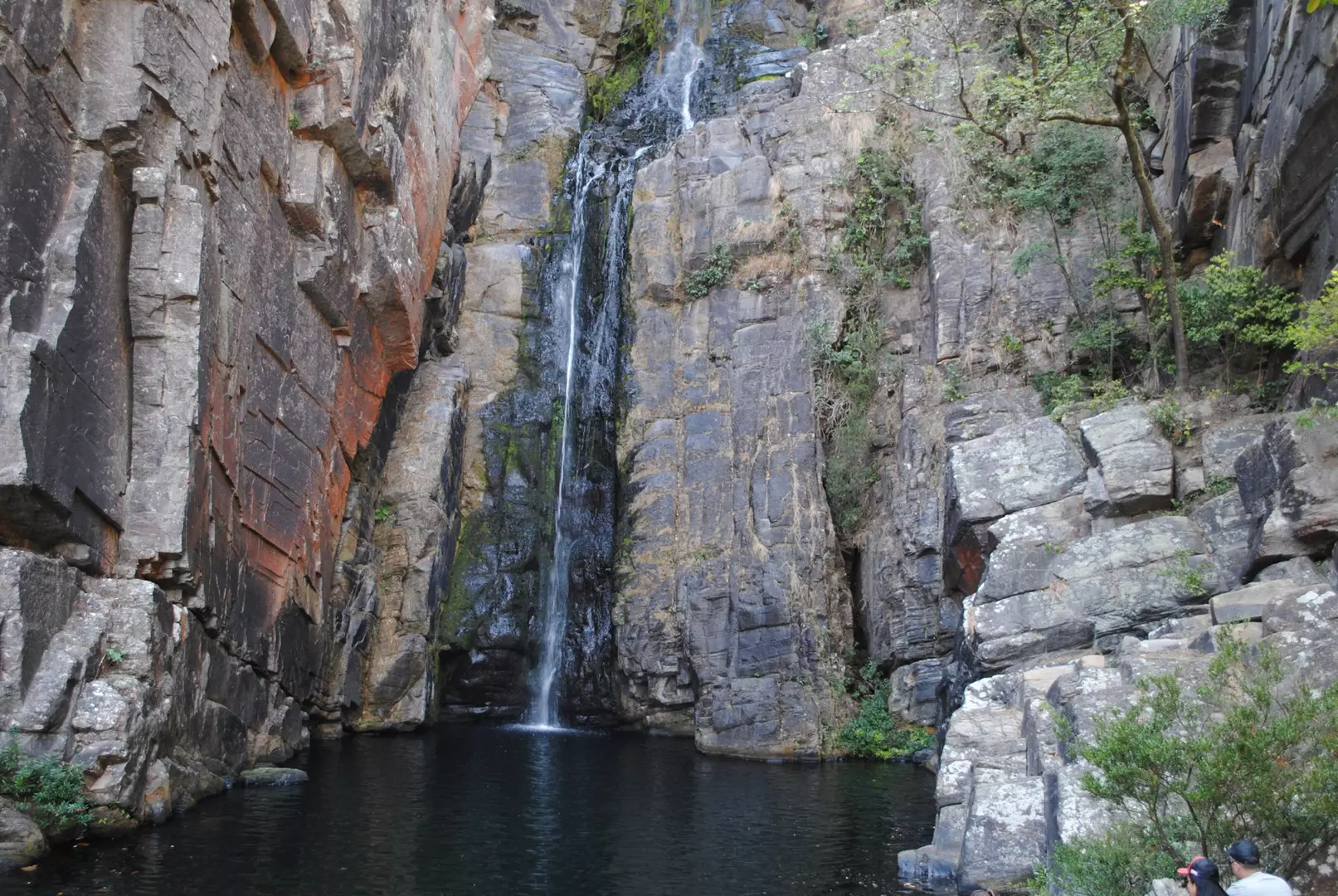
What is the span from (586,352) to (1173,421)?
56.7 feet

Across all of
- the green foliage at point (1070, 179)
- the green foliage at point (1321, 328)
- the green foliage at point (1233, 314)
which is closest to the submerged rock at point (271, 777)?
the green foliage at point (1321, 328)

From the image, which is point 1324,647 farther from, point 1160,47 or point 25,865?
point 1160,47

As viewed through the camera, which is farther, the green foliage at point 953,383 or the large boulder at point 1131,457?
the green foliage at point 953,383

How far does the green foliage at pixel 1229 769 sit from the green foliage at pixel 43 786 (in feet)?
37.4

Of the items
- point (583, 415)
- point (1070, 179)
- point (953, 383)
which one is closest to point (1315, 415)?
point (953, 383)

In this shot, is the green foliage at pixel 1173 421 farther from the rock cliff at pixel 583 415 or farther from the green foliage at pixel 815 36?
the green foliage at pixel 815 36

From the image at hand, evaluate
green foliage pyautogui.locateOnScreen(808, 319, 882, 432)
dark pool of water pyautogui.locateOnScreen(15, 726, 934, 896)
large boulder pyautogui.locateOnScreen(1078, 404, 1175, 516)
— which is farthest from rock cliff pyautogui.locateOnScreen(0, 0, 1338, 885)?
dark pool of water pyautogui.locateOnScreen(15, 726, 934, 896)

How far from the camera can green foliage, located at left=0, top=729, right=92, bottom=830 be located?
12547 millimetres

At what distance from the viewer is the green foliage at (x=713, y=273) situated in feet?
95.8

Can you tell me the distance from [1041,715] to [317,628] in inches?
616

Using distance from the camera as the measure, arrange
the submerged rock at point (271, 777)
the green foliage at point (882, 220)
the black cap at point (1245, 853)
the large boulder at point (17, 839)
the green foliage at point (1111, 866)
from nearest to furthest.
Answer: the black cap at point (1245, 853) → the green foliage at point (1111, 866) → the large boulder at point (17, 839) → the submerged rock at point (271, 777) → the green foliage at point (882, 220)

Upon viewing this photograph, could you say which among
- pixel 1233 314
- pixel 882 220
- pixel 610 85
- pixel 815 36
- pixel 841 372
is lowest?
pixel 1233 314

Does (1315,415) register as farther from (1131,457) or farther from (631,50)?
(631,50)

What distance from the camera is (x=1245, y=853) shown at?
7.25 meters
